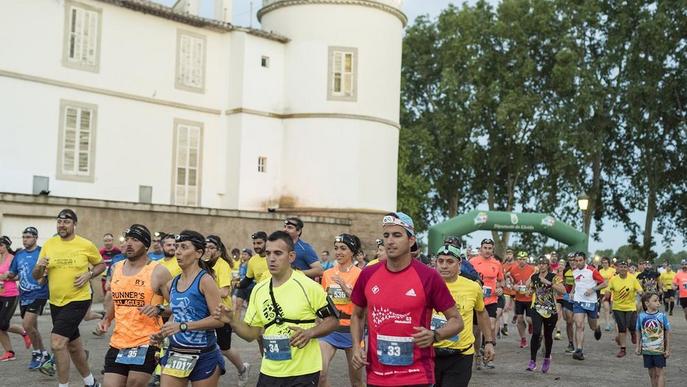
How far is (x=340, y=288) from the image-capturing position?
388 inches

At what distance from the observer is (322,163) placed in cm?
3372

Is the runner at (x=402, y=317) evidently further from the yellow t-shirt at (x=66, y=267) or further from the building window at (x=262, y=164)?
the building window at (x=262, y=164)

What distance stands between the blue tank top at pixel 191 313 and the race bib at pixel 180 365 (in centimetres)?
9

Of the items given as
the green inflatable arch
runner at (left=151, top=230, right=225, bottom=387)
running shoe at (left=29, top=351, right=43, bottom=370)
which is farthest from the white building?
runner at (left=151, top=230, right=225, bottom=387)

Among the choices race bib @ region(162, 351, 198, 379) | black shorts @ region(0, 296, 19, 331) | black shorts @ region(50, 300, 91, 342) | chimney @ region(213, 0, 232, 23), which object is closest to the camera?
race bib @ region(162, 351, 198, 379)

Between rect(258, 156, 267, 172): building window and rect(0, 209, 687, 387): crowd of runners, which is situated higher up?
rect(258, 156, 267, 172): building window

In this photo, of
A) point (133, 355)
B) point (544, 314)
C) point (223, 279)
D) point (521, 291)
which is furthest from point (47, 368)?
point (521, 291)

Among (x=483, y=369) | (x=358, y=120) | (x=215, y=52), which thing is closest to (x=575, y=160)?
(x=358, y=120)

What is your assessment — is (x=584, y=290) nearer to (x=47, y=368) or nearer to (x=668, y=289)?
(x=47, y=368)

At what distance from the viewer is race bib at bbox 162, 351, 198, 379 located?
6.78m

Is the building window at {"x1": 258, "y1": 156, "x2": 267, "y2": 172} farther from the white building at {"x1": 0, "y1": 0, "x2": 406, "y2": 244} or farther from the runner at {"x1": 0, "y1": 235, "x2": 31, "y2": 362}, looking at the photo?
the runner at {"x1": 0, "y1": 235, "x2": 31, "y2": 362}

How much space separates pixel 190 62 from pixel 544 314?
850 inches

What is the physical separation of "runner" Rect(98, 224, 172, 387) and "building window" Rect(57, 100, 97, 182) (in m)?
22.1

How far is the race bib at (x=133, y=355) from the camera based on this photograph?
24.5 ft
